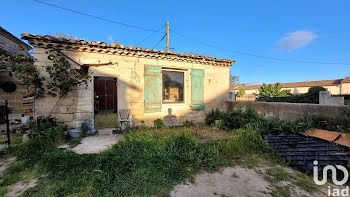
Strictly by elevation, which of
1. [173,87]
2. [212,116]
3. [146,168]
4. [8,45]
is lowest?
[146,168]

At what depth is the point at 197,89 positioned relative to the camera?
6.46 meters

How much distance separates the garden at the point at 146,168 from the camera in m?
1.99

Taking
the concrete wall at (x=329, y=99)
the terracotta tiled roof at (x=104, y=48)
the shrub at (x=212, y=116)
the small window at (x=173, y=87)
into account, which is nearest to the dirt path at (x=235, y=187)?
the shrub at (x=212, y=116)

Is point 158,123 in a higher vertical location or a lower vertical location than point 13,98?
lower

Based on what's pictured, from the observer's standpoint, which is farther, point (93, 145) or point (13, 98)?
point (13, 98)

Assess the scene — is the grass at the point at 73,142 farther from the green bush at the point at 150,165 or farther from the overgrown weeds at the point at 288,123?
the overgrown weeds at the point at 288,123

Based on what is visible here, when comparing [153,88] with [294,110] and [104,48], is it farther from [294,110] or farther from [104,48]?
[294,110]

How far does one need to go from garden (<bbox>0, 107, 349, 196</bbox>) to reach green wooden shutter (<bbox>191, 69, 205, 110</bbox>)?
2889 mm

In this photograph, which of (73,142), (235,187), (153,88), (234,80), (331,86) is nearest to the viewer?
(235,187)

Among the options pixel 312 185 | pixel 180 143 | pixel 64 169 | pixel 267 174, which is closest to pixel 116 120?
pixel 64 169

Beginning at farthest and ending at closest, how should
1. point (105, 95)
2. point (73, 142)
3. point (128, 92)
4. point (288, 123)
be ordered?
point (128, 92) < point (105, 95) < point (288, 123) < point (73, 142)

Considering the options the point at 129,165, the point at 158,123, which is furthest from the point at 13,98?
the point at 129,165

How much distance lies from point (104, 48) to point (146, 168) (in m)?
4.30

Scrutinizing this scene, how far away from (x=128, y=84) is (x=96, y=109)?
4.74 feet
